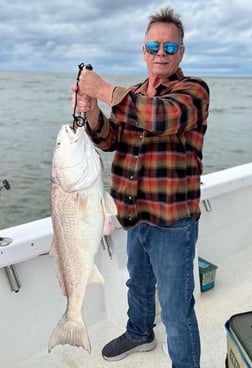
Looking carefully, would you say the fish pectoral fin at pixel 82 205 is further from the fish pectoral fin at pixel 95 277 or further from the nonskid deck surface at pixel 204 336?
the nonskid deck surface at pixel 204 336

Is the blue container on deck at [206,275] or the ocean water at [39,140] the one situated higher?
the blue container on deck at [206,275]

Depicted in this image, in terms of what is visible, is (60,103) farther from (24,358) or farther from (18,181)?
(24,358)

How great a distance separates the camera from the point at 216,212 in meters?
3.54

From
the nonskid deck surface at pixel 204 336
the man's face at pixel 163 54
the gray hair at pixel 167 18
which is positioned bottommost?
the nonskid deck surface at pixel 204 336

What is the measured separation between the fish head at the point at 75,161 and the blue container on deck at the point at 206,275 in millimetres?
1704

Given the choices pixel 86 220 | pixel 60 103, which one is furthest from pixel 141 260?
pixel 60 103

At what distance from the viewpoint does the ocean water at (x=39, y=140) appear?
8422 millimetres

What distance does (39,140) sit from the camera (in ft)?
43.2

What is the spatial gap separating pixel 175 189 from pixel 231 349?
66 cm

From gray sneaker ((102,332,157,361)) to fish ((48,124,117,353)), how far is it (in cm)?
79

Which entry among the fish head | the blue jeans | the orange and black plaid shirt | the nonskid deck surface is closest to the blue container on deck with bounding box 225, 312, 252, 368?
the blue jeans

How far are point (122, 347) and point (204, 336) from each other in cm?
51

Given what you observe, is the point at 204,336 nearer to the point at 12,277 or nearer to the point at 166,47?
the point at 12,277

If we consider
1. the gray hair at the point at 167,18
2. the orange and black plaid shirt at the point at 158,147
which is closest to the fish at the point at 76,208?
the orange and black plaid shirt at the point at 158,147
